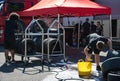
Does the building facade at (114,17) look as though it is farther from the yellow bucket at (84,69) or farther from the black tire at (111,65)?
the black tire at (111,65)

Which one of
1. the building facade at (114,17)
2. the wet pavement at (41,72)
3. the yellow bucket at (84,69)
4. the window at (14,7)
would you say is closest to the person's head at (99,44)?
the yellow bucket at (84,69)

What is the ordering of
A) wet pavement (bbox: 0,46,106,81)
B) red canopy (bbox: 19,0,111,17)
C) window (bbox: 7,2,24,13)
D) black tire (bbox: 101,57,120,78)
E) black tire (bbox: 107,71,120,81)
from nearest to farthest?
black tire (bbox: 107,71,120,81), black tire (bbox: 101,57,120,78), wet pavement (bbox: 0,46,106,81), red canopy (bbox: 19,0,111,17), window (bbox: 7,2,24,13)

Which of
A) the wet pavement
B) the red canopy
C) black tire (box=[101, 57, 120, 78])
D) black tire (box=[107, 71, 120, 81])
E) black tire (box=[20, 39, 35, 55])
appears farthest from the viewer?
the red canopy

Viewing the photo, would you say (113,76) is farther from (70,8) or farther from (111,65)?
(70,8)

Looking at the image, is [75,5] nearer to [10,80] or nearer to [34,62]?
[34,62]

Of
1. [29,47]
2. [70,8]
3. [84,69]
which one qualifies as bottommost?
[84,69]

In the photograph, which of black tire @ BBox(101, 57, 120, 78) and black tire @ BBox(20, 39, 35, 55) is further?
black tire @ BBox(20, 39, 35, 55)

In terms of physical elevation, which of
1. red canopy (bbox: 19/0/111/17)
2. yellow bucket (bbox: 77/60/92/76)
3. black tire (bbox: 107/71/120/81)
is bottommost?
yellow bucket (bbox: 77/60/92/76)

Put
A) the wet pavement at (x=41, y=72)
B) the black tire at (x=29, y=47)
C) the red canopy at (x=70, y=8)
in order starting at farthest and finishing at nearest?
the red canopy at (x=70, y=8)
the black tire at (x=29, y=47)
the wet pavement at (x=41, y=72)

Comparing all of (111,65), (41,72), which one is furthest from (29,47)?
(111,65)

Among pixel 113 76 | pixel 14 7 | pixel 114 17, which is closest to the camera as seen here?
pixel 113 76

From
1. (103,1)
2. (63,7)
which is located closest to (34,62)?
(63,7)

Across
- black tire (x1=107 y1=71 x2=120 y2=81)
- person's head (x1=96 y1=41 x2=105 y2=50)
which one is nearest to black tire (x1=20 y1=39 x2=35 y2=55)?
person's head (x1=96 y1=41 x2=105 y2=50)

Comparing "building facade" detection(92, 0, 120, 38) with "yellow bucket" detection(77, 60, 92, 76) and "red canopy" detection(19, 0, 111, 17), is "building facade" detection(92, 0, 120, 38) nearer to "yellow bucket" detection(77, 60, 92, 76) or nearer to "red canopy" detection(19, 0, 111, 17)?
"red canopy" detection(19, 0, 111, 17)
